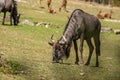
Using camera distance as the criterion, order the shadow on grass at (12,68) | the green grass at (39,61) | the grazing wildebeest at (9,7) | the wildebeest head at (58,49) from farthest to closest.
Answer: the grazing wildebeest at (9,7), the wildebeest head at (58,49), the green grass at (39,61), the shadow on grass at (12,68)

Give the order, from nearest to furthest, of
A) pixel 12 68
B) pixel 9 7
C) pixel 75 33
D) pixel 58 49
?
1. pixel 12 68
2. pixel 58 49
3. pixel 75 33
4. pixel 9 7

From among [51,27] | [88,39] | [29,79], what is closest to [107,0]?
[51,27]

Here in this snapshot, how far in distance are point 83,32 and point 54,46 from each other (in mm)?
1259

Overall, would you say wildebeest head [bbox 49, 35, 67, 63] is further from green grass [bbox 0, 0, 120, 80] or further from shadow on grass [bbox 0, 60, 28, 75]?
shadow on grass [bbox 0, 60, 28, 75]

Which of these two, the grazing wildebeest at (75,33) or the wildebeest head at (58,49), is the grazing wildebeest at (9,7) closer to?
the grazing wildebeest at (75,33)

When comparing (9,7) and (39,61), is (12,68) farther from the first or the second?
(9,7)

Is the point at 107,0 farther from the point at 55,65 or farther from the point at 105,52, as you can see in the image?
the point at 55,65

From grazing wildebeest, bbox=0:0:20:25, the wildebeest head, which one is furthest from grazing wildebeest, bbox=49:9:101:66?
grazing wildebeest, bbox=0:0:20:25

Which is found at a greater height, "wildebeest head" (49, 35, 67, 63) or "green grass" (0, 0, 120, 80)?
"wildebeest head" (49, 35, 67, 63)

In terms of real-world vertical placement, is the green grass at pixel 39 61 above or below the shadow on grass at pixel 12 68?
below

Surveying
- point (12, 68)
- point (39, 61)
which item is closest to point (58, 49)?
point (39, 61)

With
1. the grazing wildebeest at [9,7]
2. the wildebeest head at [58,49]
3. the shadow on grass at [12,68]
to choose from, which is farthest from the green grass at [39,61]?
the grazing wildebeest at [9,7]

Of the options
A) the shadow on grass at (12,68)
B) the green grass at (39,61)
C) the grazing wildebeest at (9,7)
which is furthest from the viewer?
the grazing wildebeest at (9,7)

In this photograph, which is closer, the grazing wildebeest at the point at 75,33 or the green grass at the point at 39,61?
the green grass at the point at 39,61
